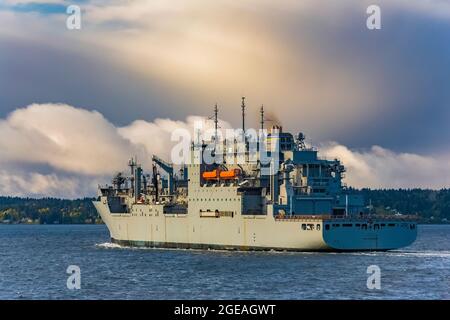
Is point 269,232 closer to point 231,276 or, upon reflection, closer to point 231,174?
point 231,174

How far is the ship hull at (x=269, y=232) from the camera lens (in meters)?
75.8

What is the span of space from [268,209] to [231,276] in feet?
56.1

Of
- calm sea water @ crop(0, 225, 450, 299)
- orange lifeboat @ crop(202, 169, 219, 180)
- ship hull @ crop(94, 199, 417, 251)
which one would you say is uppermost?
orange lifeboat @ crop(202, 169, 219, 180)

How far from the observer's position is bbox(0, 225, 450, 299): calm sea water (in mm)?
54844

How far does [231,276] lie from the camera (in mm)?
63125

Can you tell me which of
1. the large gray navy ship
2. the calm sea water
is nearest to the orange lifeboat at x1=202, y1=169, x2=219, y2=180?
the large gray navy ship

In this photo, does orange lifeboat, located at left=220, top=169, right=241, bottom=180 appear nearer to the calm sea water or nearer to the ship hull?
the ship hull

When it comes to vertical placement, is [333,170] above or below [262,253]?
above

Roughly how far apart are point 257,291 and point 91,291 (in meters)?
9.26

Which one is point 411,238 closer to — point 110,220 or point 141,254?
point 141,254

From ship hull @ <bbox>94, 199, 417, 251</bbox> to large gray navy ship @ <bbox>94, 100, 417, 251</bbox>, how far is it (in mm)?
73

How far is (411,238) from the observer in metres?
79.6
